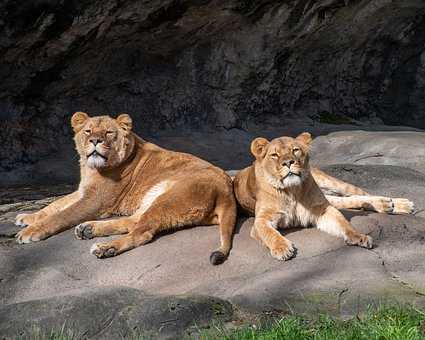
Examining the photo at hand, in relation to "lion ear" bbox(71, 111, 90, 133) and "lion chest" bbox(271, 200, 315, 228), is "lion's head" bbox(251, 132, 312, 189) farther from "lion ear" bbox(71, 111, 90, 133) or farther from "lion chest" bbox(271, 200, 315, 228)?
"lion ear" bbox(71, 111, 90, 133)

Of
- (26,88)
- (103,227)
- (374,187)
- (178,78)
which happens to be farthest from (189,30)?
Answer: (103,227)

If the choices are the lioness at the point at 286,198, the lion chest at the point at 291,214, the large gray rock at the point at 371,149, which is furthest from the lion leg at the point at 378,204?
the large gray rock at the point at 371,149

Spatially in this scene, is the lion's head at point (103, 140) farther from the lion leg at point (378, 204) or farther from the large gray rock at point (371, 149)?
the large gray rock at point (371, 149)

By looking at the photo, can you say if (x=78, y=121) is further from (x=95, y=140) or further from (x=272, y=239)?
(x=272, y=239)

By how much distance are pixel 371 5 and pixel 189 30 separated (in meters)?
4.17

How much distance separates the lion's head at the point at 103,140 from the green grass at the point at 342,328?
9.67 feet

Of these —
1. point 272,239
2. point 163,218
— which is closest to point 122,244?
point 163,218

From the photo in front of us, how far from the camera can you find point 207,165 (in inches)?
273

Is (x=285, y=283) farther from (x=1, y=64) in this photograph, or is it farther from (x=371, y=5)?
(x=371, y=5)

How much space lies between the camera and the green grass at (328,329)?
3832mm

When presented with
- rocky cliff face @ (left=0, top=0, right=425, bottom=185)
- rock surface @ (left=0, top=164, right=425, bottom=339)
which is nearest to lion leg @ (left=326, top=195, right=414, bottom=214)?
rock surface @ (left=0, top=164, right=425, bottom=339)

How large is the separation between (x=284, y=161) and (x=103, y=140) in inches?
66.0

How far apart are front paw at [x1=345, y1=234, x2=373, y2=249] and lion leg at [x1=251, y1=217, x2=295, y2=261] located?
0.45 m

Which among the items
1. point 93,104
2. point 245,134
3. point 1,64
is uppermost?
point 1,64
